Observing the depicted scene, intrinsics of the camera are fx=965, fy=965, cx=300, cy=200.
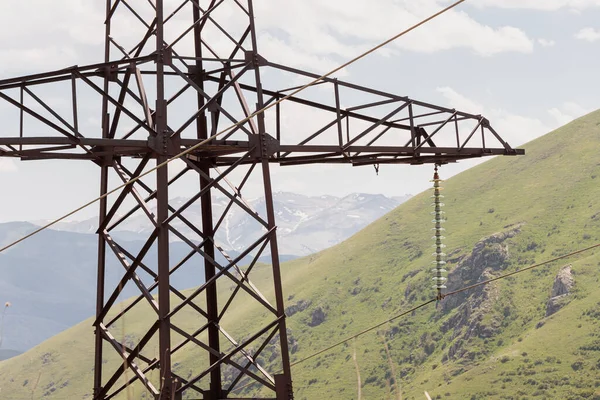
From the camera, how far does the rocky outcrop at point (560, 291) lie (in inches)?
6302

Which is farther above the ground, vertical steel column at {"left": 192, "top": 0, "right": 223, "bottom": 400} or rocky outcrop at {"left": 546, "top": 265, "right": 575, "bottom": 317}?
vertical steel column at {"left": 192, "top": 0, "right": 223, "bottom": 400}

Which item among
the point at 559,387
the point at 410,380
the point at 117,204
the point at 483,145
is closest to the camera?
the point at 117,204

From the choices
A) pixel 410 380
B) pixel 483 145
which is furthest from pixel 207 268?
pixel 410 380

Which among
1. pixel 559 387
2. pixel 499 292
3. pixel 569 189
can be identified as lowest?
pixel 559 387

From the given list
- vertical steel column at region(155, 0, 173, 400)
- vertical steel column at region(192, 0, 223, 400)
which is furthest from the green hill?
vertical steel column at region(155, 0, 173, 400)

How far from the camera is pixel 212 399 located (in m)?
21.6

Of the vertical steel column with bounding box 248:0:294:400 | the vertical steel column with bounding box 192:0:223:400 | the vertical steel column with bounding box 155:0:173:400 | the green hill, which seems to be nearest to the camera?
the vertical steel column with bounding box 155:0:173:400

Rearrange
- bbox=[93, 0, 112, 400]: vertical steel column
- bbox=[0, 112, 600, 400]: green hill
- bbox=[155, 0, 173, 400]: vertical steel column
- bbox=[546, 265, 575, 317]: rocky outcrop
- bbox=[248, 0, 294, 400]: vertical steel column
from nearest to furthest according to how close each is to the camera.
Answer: bbox=[155, 0, 173, 400]: vertical steel column → bbox=[248, 0, 294, 400]: vertical steel column → bbox=[93, 0, 112, 400]: vertical steel column → bbox=[0, 112, 600, 400]: green hill → bbox=[546, 265, 575, 317]: rocky outcrop

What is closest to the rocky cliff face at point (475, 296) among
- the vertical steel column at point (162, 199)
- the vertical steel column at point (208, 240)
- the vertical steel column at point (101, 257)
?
the vertical steel column at point (208, 240)

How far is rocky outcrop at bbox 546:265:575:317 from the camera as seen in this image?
160062mm

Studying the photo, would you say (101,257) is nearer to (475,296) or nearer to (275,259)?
(275,259)

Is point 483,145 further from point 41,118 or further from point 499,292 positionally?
point 499,292

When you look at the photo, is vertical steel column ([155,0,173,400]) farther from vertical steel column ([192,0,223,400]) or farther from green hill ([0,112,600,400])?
green hill ([0,112,600,400])

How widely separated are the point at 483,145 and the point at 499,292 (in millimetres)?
158742
